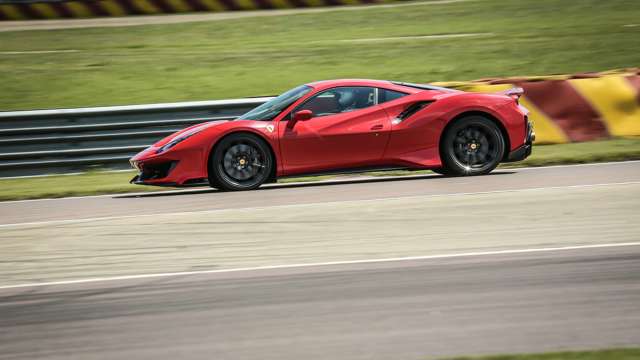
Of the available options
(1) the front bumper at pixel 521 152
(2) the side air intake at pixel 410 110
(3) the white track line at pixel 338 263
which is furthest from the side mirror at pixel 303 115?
(3) the white track line at pixel 338 263

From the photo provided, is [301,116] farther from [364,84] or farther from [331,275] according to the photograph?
[331,275]

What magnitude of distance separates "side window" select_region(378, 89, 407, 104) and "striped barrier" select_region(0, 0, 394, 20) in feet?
54.2

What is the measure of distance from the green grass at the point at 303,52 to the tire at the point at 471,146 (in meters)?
6.33

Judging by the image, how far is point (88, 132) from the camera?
12.6m

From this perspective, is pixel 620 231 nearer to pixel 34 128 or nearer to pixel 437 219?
pixel 437 219

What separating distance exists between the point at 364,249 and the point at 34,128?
7.05 metres

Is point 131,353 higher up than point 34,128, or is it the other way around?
point 34,128

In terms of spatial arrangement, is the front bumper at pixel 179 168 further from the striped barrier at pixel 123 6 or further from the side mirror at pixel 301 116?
the striped barrier at pixel 123 6

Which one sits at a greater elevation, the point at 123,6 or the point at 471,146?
the point at 123,6

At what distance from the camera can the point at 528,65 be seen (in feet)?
56.8

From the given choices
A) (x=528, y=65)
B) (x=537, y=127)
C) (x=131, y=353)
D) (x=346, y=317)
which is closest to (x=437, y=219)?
(x=346, y=317)

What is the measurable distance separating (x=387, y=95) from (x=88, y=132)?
442 cm

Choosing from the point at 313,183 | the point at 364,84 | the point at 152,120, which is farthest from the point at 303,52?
the point at 364,84

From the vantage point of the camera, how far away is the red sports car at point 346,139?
10.1 metres
